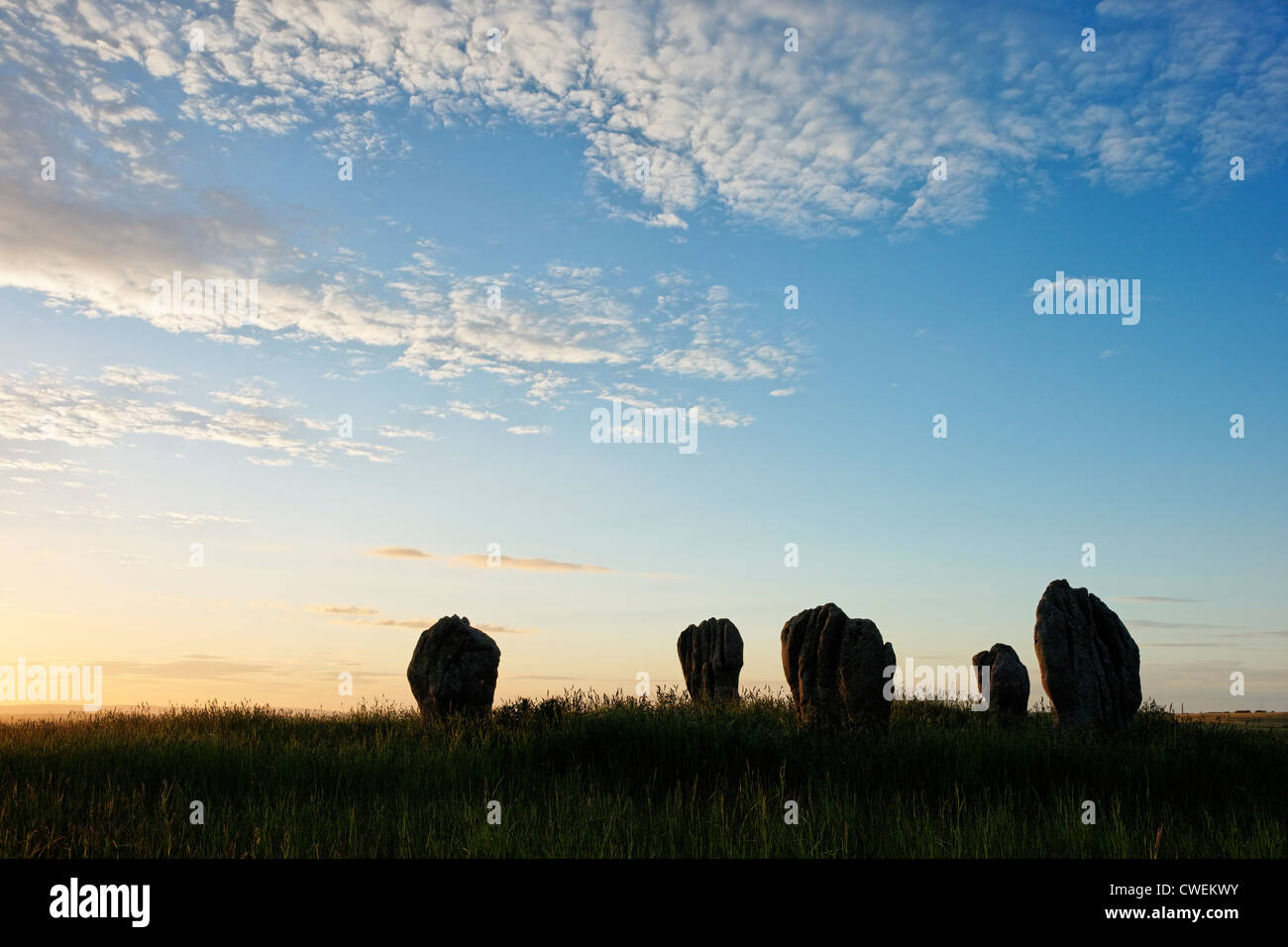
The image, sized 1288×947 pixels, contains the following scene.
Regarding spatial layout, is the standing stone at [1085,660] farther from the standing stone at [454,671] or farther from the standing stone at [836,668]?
the standing stone at [454,671]

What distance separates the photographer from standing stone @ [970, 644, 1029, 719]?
1983 cm

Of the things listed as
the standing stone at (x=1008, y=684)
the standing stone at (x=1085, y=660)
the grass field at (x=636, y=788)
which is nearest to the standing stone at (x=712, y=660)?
the grass field at (x=636, y=788)

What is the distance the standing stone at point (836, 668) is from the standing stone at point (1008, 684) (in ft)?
18.2

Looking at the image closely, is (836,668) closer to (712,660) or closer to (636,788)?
(636,788)

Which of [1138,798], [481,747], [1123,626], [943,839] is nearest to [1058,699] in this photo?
[1123,626]

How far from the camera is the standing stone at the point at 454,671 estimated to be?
18.6 meters

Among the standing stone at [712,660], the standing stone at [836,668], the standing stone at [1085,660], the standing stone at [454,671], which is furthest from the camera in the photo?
the standing stone at [712,660]

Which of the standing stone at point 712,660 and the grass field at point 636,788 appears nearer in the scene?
the grass field at point 636,788

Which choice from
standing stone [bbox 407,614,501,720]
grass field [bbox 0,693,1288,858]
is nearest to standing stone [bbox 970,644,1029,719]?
grass field [bbox 0,693,1288,858]

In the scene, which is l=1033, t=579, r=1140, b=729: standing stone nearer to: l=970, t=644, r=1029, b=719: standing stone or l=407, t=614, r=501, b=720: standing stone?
l=970, t=644, r=1029, b=719: standing stone

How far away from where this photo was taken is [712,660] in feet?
80.6

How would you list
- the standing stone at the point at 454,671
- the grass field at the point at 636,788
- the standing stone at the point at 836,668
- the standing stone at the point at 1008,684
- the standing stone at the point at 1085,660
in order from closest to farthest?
1. the grass field at the point at 636,788
2. the standing stone at the point at 836,668
3. the standing stone at the point at 1085,660
4. the standing stone at the point at 454,671
5. the standing stone at the point at 1008,684
